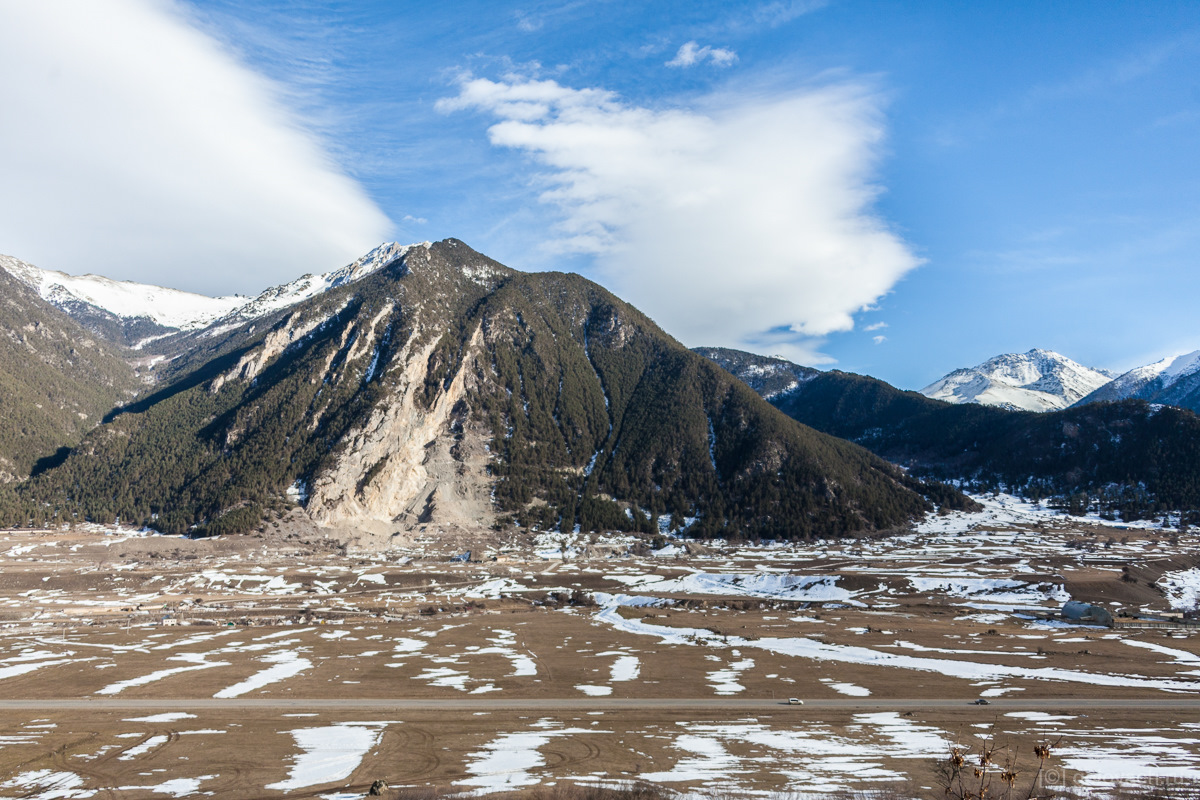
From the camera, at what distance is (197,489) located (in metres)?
198

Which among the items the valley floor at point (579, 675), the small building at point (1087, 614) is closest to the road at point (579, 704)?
the valley floor at point (579, 675)

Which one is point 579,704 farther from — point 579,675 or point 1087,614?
point 1087,614

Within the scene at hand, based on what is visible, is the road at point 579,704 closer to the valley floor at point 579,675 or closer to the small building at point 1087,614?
the valley floor at point 579,675

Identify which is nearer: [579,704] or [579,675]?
[579,704]

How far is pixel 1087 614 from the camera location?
90.1 m

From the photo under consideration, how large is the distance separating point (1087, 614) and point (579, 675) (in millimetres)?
82261

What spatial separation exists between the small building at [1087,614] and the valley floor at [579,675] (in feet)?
15.5

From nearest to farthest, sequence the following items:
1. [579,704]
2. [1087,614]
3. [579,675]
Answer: [579,704]
[579,675]
[1087,614]

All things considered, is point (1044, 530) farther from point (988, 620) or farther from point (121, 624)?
point (121, 624)

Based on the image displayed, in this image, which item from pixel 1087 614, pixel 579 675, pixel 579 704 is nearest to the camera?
pixel 579 704

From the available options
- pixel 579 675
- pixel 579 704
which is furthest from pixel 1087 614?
pixel 579 704

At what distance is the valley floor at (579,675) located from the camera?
1382 inches

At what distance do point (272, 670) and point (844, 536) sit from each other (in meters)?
173

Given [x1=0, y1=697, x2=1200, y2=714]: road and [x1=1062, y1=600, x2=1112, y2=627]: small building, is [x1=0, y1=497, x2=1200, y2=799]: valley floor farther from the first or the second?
[x1=1062, y1=600, x2=1112, y2=627]: small building
